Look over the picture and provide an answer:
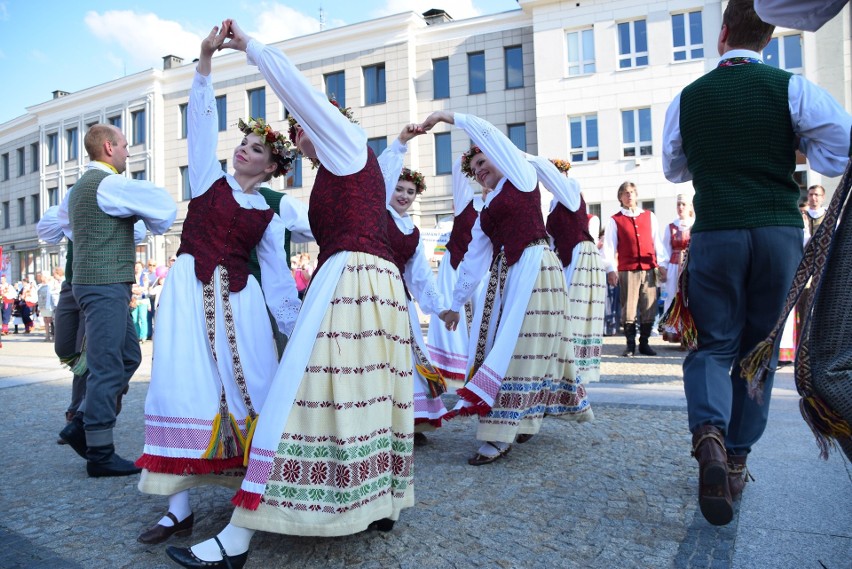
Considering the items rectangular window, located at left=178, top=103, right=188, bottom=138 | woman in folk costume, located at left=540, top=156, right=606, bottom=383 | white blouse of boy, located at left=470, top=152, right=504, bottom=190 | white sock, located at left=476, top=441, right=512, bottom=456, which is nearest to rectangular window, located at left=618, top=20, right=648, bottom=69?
woman in folk costume, located at left=540, top=156, right=606, bottom=383

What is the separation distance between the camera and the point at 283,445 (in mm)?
2389

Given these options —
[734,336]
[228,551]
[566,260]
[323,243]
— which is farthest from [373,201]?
[566,260]

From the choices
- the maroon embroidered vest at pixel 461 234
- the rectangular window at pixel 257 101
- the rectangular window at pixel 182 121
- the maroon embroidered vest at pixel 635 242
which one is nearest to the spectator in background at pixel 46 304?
the rectangular window at pixel 257 101

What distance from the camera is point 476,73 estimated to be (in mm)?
24594

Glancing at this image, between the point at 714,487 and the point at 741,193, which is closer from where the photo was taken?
the point at 714,487

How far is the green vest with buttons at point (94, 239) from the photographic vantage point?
3871mm

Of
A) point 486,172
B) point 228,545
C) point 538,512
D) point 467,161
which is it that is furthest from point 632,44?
point 228,545

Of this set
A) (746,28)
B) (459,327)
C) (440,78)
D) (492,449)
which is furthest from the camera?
(440,78)

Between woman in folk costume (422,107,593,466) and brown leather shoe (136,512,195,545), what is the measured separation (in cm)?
158

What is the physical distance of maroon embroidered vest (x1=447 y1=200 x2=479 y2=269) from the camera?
6.00 meters

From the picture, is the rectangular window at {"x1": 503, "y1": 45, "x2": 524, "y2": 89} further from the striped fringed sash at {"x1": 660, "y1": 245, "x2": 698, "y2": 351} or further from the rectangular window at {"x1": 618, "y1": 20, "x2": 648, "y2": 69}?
the striped fringed sash at {"x1": 660, "y1": 245, "x2": 698, "y2": 351}

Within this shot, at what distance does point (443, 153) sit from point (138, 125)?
1587 centimetres

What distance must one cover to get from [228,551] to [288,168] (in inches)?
73.8

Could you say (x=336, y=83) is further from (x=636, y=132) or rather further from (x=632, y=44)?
(x=636, y=132)
